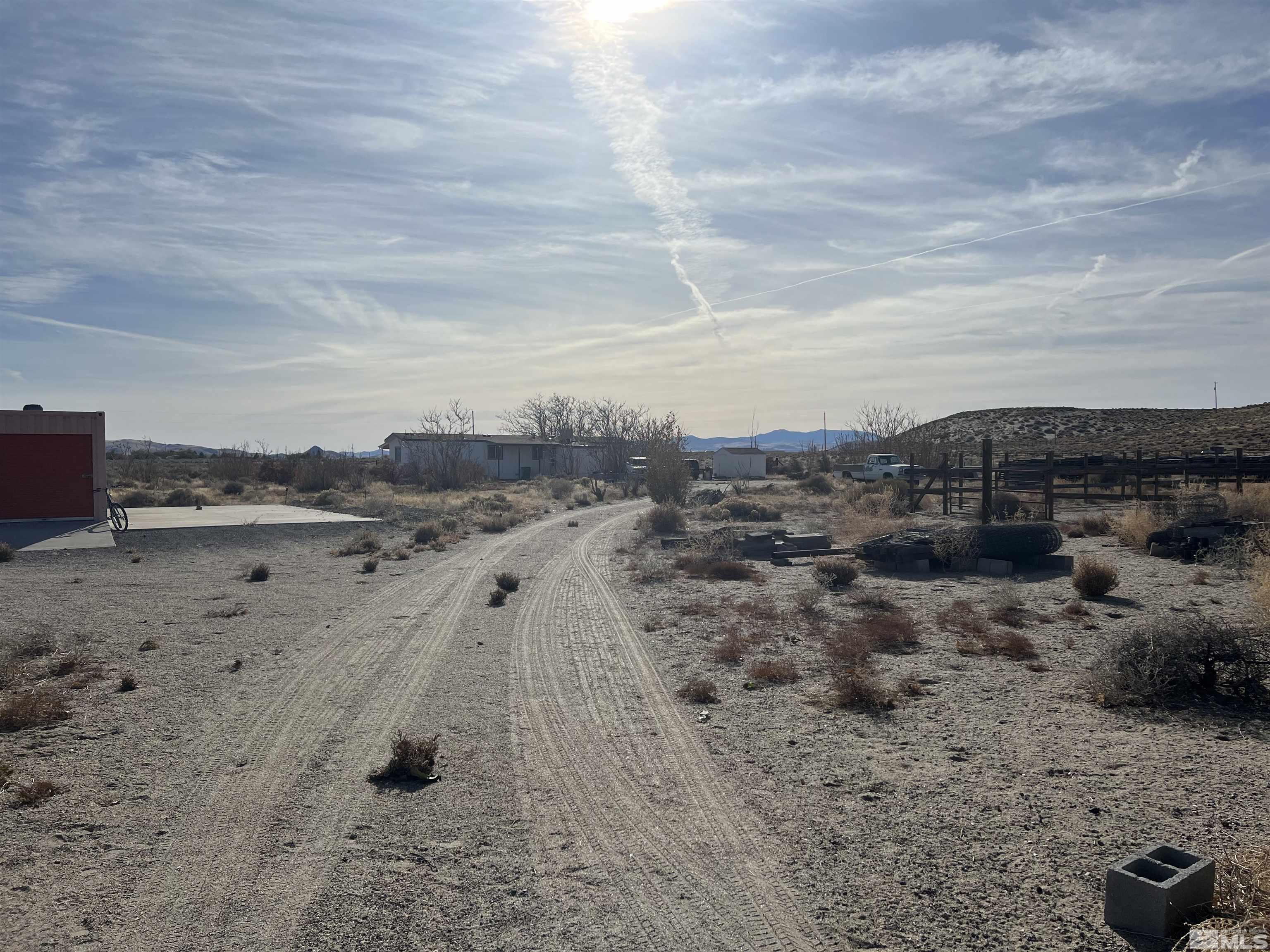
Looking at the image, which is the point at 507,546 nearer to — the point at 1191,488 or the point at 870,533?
the point at 870,533

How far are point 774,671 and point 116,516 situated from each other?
2250cm

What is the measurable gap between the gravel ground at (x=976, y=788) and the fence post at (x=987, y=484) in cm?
1289

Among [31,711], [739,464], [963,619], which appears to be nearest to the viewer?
[31,711]

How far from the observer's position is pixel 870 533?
2239cm

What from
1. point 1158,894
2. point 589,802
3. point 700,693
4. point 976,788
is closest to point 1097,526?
point 700,693

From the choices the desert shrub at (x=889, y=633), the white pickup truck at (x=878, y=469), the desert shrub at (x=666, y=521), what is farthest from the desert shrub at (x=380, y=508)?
the white pickup truck at (x=878, y=469)

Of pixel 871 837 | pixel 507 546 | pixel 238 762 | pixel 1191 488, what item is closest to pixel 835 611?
pixel 871 837

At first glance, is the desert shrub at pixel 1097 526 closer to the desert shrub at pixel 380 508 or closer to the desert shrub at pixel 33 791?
the desert shrub at pixel 380 508

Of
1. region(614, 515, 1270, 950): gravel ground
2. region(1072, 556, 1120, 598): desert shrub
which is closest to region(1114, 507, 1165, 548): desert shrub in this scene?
region(1072, 556, 1120, 598): desert shrub

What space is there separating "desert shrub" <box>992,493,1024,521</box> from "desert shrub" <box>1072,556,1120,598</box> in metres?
11.1

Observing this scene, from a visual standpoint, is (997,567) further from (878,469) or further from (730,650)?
(878,469)

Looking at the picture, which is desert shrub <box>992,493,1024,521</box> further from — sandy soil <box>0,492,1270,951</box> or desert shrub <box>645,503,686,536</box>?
sandy soil <box>0,492,1270,951</box>

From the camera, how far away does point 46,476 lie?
24922 millimetres

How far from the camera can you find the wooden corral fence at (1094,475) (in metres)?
23.3
